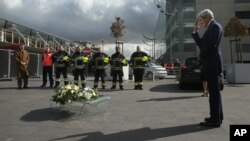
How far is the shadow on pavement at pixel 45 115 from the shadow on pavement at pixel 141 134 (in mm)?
1606

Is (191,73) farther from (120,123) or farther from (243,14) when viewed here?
(243,14)

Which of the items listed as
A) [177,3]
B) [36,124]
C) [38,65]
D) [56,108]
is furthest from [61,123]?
[177,3]

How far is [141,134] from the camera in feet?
22.6

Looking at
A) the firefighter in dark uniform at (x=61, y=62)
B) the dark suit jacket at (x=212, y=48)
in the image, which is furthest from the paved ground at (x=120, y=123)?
the firefighter in dark uniform at (x=61, y=62)

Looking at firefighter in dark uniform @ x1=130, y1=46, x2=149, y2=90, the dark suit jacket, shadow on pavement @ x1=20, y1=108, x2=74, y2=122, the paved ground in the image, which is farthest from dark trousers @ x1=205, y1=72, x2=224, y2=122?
firefighter in dark uniform @ x1=130, y1=46, x2=149, y2=90

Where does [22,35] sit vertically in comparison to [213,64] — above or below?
above

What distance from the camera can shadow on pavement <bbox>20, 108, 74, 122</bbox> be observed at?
8258mm

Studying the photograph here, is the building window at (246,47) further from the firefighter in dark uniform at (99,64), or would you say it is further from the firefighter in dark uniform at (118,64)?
the firefighter in dark uniform at (99,64)

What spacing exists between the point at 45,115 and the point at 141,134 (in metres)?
2.71

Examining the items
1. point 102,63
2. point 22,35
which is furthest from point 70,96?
point 22,35

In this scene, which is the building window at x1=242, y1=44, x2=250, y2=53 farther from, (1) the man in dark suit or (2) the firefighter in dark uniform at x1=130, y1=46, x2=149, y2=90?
(1) the man in dark suit

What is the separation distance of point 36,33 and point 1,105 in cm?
2479

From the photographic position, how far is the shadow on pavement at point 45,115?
8258mm

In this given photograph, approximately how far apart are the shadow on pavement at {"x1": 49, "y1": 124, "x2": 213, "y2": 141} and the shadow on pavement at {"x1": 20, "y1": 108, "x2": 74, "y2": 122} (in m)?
1.61
